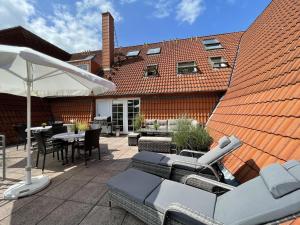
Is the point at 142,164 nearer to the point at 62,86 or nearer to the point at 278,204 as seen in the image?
the point at 278,204

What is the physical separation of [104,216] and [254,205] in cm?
221

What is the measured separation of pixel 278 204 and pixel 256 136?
1914mm

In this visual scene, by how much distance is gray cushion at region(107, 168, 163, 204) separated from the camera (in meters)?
2.42

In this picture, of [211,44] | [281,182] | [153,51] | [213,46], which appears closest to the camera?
[281,182]

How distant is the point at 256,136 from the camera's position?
2.95m

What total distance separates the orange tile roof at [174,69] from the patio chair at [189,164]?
6423 millimetres

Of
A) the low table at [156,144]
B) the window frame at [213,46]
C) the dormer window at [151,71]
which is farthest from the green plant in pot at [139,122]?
the window frame at [213,46]

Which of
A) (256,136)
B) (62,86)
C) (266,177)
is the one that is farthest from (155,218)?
(62,86)

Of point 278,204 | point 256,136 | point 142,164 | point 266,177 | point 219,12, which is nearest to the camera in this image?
point 278,204

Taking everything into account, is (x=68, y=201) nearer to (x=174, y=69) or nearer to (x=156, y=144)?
(x=156, y=144)

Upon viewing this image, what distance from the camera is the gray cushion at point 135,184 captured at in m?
2.42

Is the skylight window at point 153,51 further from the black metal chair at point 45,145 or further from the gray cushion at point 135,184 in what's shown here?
the gray cushion at point 135,184

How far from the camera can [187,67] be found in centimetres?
1095

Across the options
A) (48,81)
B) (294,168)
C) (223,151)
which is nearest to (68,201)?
(223,151)
